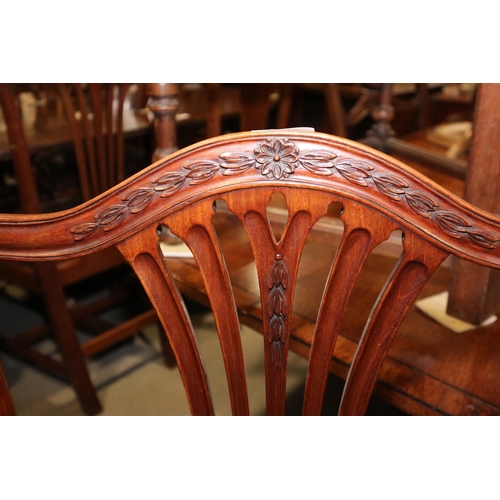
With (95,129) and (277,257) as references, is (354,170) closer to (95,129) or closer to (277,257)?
(277,257)

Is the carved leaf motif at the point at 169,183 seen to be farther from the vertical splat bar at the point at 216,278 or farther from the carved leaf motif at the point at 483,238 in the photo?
the carved leaf motif at the point at 483,238

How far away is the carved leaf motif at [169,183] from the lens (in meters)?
0.51

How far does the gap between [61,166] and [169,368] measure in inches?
32.4

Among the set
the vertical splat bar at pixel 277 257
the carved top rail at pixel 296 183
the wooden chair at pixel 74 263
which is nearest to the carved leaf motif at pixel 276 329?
the vertical splat bar at pixel 277 257

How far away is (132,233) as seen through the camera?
54cm

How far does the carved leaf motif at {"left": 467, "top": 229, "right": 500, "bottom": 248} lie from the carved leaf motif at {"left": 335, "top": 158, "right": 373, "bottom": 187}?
0.34ft

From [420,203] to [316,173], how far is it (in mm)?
92

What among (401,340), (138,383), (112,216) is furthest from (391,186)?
(138,383)

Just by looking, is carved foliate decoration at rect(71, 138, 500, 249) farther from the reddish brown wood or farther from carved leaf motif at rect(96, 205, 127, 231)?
the reddish brown wood

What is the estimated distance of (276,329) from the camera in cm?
58

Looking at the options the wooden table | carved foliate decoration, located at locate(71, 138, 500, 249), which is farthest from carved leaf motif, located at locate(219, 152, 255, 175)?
the wooden table

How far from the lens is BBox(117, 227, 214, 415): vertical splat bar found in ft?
1.80

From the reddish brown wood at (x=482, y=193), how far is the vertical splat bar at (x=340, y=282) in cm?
32
